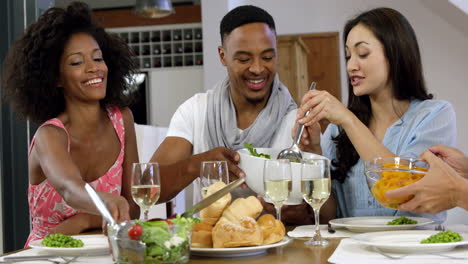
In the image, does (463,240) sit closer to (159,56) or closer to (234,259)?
(234,259)

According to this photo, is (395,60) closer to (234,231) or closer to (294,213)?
(294,213)

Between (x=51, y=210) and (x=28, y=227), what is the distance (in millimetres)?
746

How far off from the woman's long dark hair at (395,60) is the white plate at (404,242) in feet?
2.24

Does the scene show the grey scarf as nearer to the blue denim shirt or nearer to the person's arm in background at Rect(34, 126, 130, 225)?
the blue denim shirt

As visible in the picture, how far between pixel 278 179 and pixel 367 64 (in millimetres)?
821

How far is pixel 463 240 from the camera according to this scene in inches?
47.7

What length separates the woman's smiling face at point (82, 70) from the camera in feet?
7.11

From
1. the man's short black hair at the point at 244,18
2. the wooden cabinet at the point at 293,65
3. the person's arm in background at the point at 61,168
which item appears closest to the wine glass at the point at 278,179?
the person's arm in background at the point at 61,168

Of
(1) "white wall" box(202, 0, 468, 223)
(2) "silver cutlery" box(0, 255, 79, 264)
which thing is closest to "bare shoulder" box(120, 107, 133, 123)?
(2) "silver cutlery" box(0, 255, 79, 264)

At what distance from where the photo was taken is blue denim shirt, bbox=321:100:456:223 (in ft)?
6.19

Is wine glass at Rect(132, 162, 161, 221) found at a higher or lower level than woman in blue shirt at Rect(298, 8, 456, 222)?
lower

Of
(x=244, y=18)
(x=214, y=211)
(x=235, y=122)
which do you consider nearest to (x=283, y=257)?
(x=214, y=211)

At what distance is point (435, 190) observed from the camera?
4.59ft

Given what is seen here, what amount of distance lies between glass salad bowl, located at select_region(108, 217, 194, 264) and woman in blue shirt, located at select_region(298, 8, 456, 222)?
91 centimetres
